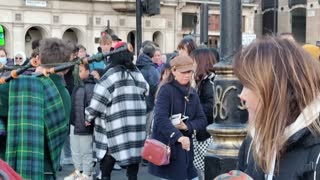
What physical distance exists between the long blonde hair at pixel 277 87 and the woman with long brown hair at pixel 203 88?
3.48m

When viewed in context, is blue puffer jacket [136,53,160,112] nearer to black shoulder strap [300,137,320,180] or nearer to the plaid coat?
the plaid coat

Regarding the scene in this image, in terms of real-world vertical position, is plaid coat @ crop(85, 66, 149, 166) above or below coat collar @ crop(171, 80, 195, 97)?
below

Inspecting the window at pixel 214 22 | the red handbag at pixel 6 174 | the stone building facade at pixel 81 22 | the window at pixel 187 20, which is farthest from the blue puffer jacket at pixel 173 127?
the window at pixel 214 22

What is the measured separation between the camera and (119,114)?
6.52m

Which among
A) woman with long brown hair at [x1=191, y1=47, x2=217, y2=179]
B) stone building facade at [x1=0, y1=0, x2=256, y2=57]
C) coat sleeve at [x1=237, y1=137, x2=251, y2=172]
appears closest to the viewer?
coat sleeve at [x1=237, y1=137, x2=251, y2=172]

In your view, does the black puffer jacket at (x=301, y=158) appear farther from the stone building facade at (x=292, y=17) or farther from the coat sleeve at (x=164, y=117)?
the stone building facade at (x=292, y=17)

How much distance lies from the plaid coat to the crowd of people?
1cm

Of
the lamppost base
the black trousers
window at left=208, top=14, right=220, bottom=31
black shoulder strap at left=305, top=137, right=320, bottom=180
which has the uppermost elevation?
window at left=208, top=14, right=220, bottom=31

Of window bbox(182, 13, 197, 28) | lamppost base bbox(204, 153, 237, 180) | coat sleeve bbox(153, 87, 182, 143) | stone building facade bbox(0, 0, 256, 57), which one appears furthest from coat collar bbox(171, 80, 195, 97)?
window bbox(182, 13, 197, 28)

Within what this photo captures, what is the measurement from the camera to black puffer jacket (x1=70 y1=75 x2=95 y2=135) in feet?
24.6

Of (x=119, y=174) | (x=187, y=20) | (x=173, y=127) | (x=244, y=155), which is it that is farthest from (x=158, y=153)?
(x=187, y=20)

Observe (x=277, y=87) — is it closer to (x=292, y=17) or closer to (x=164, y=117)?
(x=164, y=117)

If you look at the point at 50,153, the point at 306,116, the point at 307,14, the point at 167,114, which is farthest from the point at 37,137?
the point at 307,14

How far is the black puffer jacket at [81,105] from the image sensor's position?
24.6 feet
